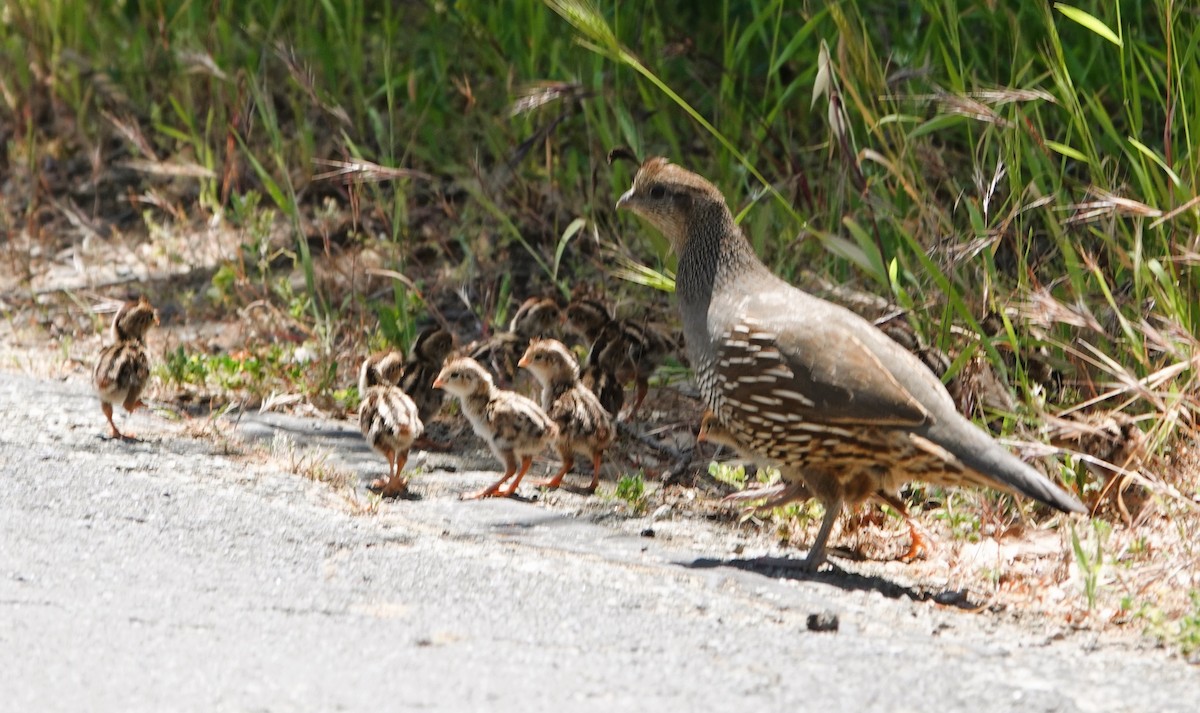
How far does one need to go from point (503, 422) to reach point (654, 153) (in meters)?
3.89

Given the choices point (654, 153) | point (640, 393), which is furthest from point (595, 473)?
point (654, 153)

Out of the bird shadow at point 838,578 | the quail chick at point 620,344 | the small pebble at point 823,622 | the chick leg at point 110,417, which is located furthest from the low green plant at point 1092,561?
the chick leg at point 110,417

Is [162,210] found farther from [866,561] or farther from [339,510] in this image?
[866,561]

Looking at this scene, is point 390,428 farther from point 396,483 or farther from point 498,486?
point 498,486

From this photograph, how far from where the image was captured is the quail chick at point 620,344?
755cm

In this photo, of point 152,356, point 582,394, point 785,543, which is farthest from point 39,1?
point 785,543

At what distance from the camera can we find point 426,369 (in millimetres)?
7539

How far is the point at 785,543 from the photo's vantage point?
6.05m

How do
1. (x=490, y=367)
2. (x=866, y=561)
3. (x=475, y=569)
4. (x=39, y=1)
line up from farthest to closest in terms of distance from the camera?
(x=39, y=1) → (x=490, y=367) → (x=866, y=561) → (x=475, y=569)

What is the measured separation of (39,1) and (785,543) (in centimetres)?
784

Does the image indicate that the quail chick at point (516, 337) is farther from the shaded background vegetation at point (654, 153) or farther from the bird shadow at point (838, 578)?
the bird shadow at point (838, 578)

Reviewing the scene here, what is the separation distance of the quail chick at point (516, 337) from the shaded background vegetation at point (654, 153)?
0.24 m

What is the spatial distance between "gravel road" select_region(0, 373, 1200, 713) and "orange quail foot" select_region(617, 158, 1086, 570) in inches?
15.0

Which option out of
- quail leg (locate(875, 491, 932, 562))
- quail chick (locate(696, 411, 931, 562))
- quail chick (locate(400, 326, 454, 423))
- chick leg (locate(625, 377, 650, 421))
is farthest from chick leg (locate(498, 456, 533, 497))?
quail leg (locate(875, 491, 932, 562))
